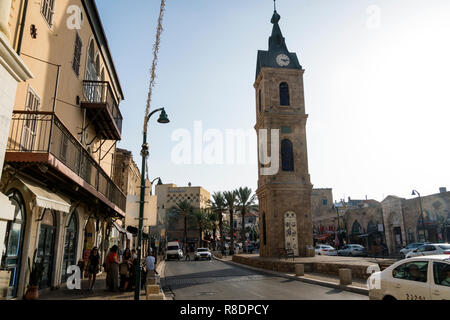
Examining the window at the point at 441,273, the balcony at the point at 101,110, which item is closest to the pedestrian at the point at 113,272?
the balcony at the point at 101,110

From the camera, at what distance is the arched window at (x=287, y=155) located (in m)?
33.6

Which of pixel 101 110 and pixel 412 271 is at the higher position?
pixel 101 110

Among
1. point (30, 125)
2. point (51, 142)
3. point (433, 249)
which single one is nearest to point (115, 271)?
point (51, 142)

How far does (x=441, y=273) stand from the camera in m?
6.48

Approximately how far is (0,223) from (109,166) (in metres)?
18.7

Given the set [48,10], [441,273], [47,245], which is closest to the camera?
[441,273]

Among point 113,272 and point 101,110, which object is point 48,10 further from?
point 113,272

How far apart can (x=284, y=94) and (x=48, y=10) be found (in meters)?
27.6

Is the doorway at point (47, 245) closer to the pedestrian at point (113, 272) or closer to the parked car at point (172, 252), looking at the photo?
the pedestrian at point (113, 272)

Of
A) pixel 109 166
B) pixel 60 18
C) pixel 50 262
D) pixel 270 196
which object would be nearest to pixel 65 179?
pixel 50 262

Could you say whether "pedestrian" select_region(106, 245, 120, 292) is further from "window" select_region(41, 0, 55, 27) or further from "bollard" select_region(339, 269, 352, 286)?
"bollard" select_region(339, 269, 352, 286)

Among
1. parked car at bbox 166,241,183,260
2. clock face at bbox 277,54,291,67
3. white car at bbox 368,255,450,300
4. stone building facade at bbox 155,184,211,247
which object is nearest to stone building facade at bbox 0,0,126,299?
white car at bbox 368,255,450,300

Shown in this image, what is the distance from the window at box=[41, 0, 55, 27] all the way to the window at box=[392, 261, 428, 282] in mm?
12783

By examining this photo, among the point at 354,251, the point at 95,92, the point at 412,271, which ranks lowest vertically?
the point at 354,251
